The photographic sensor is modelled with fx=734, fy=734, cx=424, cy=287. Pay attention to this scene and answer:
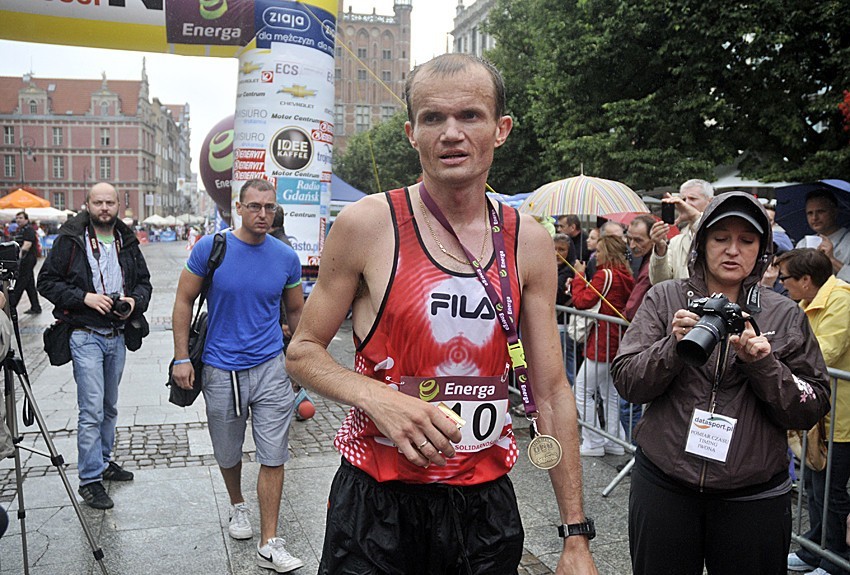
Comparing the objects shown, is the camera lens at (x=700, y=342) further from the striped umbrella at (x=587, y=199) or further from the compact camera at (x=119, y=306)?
the striped umbrella at (x=587, y=199)

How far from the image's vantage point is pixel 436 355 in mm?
1899

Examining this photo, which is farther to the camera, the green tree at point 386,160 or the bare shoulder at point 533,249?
the green tree at point 386,160

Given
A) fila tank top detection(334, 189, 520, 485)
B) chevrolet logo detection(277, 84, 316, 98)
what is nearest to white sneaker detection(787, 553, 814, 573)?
fila tank top detection(334, 189, 520, 485)

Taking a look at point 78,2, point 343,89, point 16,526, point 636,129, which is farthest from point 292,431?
point 343,89

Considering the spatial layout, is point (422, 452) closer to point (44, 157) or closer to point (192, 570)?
point (192, 570)

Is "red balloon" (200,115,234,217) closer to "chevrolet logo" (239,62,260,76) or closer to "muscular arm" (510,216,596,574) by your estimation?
"chevrolet logo" (239,62,260,76)

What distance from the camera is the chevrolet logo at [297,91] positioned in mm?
9195

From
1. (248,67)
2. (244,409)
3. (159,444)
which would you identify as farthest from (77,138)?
(244,409)

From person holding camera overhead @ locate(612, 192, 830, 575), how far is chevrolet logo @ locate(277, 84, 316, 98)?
7224 mm

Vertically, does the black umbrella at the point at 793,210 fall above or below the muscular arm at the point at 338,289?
above

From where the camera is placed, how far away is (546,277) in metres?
2.13

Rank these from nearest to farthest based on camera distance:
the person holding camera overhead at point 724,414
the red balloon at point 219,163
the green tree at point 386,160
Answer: the person holding camera overhead at point 724,414
the red balloon at point 219,163
the green tree at point 386,160

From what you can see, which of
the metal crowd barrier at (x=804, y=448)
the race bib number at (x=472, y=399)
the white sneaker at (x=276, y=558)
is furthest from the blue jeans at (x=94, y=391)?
the race bib number at (x=472, y=399)

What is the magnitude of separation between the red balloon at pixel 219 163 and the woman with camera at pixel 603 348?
8701mm
